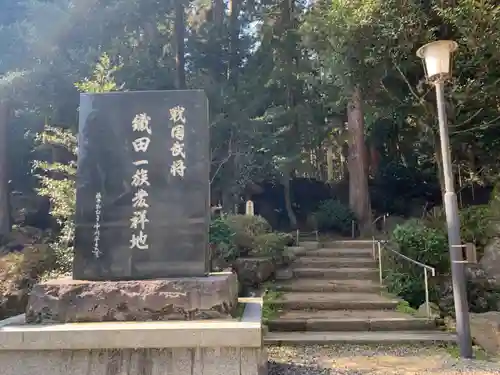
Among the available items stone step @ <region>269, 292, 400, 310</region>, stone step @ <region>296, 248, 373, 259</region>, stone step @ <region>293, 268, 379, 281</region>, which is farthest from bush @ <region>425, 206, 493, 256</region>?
stone step @ <region>269, 292, 400, 310</region>

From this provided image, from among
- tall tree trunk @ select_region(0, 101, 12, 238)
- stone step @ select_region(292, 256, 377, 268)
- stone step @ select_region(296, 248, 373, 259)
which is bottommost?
stone step @ select_region(292, 256, 377, 268)

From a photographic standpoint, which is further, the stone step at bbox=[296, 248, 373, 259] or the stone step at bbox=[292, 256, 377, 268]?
the stone step at bbox=[296, 248, 373, 259]

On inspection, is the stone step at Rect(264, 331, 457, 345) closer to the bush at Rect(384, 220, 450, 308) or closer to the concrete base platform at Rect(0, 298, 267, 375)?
the bush at Rect(384, 220, 450, 308)

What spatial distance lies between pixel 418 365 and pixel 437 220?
5.83m

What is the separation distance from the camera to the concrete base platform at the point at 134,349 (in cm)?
335

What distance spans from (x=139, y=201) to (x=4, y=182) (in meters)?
12.6

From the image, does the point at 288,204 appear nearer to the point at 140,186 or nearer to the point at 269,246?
the point at 269,246

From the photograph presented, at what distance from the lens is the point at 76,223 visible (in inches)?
159

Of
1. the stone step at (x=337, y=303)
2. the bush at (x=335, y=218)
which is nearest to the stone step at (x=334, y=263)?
the stone step at (x=337, y=303)

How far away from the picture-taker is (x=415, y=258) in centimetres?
862

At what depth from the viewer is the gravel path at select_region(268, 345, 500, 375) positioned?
481 centimetres

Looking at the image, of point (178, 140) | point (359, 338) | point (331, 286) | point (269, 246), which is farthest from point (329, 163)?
point (178, 140)

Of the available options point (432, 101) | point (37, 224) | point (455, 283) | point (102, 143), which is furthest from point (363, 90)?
point (37, 224)

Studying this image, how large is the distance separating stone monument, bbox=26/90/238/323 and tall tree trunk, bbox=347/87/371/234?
1127 cm
